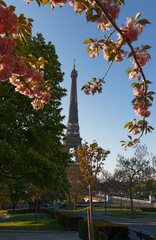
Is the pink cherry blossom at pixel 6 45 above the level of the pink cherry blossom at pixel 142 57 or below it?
below

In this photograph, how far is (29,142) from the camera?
1462 centimetres

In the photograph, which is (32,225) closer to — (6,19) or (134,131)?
(134,131)

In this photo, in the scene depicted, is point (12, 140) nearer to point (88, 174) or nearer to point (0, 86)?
point (0, 86)

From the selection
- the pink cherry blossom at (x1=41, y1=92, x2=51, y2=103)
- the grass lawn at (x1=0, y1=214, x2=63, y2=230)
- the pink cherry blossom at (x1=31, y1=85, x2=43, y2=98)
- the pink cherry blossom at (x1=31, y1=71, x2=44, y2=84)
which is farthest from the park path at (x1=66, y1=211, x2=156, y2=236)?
the pink cherry blossom at (x1=31, y1=71, x2=44, y2=84)

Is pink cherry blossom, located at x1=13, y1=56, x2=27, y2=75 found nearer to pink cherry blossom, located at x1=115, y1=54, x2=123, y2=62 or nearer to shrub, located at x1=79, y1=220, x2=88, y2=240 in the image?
pink cherry blossom, located at x1=115, y1=54, x2=123, y2=62

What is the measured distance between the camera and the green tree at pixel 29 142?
13406 millimetres

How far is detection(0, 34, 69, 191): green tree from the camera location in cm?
1341

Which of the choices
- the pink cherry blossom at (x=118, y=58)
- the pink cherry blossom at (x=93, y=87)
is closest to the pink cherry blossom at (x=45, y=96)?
the pink cherry blossom at (x=93, y=87)

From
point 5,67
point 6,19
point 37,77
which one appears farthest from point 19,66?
point 37,77

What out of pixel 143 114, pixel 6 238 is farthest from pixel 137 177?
pixel 143 114

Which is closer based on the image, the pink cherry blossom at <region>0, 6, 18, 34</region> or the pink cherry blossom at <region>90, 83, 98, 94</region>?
the pink cherry blossom at <region>0, 6, 18, 34</region>

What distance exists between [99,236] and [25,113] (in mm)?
8622

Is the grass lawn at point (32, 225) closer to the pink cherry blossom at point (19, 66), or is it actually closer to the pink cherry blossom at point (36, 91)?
the pink cherry blossom at point (36, 91)

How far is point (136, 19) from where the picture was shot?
3.40 metres
